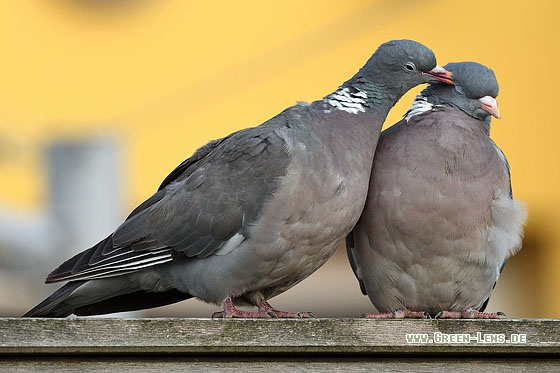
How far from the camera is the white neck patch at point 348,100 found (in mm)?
4273

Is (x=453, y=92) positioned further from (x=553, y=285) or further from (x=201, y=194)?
(x=553, y=285)

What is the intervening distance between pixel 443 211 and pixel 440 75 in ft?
1.79

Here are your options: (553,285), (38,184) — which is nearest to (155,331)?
(38,184)

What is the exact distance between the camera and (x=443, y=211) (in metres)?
4.00

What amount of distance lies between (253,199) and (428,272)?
2.15 ft

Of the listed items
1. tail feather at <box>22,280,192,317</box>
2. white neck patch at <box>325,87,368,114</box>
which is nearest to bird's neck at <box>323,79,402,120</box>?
white neck patch at <box>325,87,368,114</box>

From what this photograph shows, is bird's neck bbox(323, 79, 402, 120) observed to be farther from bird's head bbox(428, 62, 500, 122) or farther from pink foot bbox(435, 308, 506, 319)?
pink foot bbox(435, 308, 506, 319)

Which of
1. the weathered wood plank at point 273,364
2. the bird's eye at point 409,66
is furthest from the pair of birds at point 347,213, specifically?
the weathered wood plank at point 273,364

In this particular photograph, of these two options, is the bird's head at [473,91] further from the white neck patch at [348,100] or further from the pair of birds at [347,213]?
the white neck patch at [348,100]

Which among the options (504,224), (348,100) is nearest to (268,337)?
(504,224)

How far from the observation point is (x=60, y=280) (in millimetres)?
4324

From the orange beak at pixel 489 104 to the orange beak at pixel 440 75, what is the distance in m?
0.13

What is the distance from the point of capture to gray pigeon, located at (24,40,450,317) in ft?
13.4

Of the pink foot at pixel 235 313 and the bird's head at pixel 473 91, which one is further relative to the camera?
the bird's head at pixel 473 91
